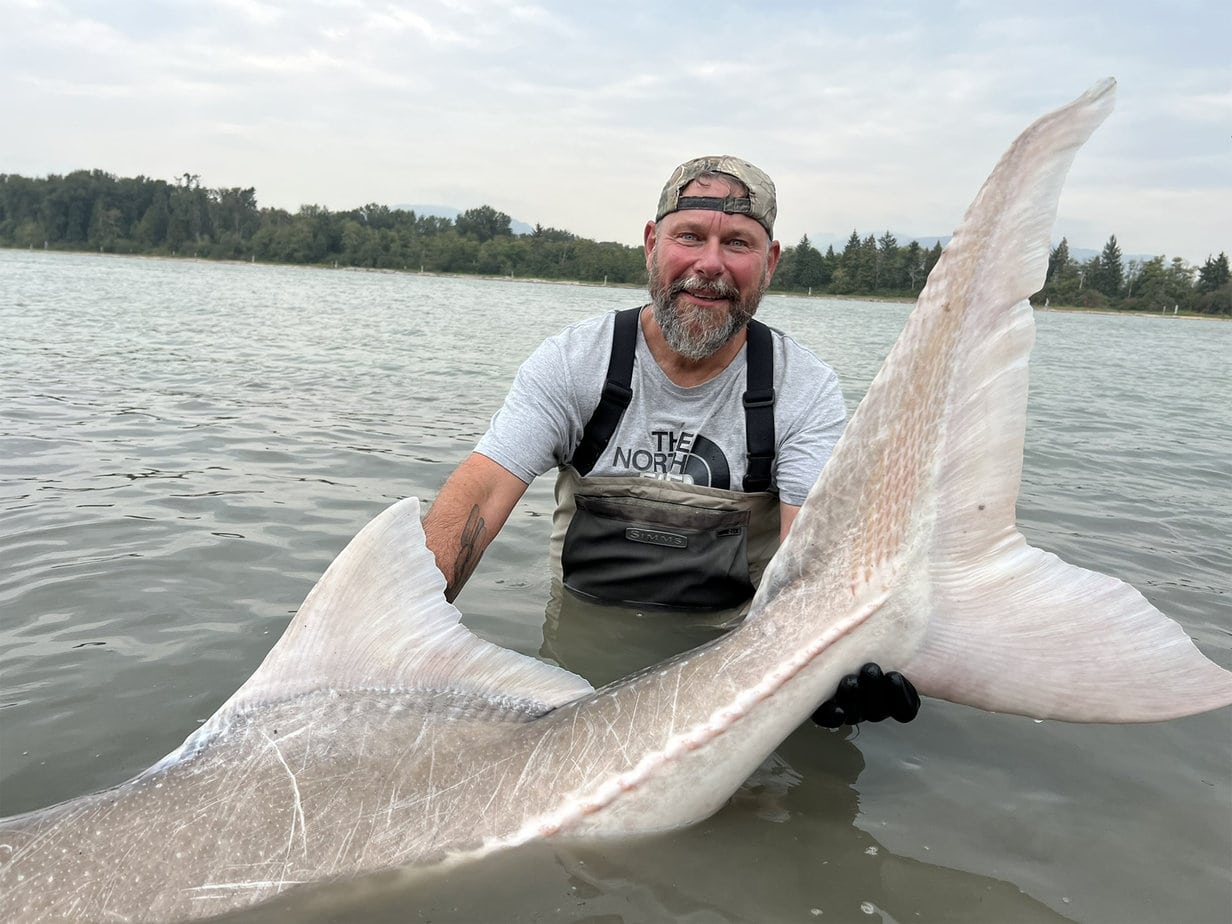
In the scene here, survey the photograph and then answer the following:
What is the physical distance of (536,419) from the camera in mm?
3338

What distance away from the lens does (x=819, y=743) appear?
3012mm

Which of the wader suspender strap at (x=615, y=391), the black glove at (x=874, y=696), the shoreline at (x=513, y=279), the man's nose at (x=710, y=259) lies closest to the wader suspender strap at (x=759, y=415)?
the man's nose at (x=710, y=259)

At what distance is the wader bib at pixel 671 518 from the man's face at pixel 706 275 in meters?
0.16

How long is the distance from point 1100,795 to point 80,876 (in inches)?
110

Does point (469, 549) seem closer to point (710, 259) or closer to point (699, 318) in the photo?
point (699, 318)

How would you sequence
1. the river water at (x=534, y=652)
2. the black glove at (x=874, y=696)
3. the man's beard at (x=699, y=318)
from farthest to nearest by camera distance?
the man's beard at (x=699, y=318)
the river water at (x=534, y=652)
the black glove at (x=874, y=696)

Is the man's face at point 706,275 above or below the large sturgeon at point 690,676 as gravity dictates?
above

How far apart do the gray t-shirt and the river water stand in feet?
3.32

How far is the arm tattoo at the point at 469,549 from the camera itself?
2.87 metres

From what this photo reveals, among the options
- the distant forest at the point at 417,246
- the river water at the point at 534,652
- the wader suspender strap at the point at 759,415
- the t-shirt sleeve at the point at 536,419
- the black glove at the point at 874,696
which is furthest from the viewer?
the distant forest at the point at 417,246

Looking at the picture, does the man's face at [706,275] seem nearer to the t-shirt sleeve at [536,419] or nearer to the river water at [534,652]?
the t-shirt sleeve at [536,419]

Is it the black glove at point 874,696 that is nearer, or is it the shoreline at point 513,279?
the black glove at point 874,696

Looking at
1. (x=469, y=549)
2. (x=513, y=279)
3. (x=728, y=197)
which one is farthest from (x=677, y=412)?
(x=513, y=279)

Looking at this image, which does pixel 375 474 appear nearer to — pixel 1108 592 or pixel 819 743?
pixel 819 743
